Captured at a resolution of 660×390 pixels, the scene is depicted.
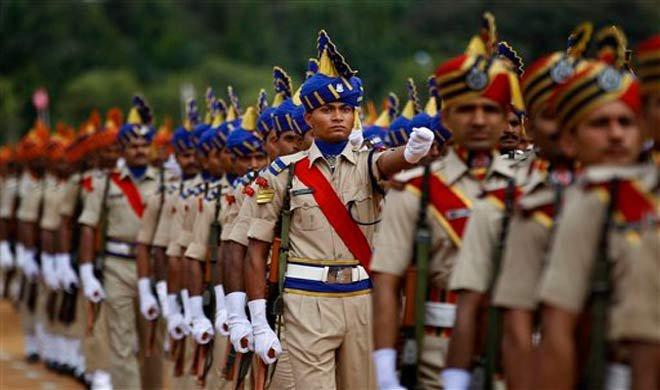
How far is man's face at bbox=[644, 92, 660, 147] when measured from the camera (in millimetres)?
4898

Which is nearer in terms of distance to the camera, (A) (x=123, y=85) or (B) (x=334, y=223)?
(B) (x=334, y=223)

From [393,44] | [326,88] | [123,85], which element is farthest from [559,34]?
[326,88]

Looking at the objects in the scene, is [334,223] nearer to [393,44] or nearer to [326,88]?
[326,88]

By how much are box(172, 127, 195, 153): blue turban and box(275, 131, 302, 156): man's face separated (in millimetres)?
2897

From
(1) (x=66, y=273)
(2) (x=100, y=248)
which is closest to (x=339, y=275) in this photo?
(2) (x=100, y=248)

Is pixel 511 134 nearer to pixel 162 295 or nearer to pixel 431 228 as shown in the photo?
pixel 431 228

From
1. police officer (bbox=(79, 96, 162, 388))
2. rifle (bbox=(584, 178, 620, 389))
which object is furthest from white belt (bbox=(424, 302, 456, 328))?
police officer (bbox=(79, 96, 162, 388))

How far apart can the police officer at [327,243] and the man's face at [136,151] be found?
496 cm

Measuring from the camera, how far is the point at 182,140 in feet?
41.8

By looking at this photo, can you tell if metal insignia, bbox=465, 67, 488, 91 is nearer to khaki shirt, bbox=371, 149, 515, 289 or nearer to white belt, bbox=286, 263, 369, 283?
khaki shirt, bbox=371, 149, 515, 289

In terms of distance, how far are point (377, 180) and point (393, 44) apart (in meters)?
56.5

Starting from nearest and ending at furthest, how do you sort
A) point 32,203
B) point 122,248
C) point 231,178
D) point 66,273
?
point 231,178, point 122,248, point 66,273, point 32,203

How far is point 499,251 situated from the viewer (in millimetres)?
5473

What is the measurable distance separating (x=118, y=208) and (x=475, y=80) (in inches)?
309
